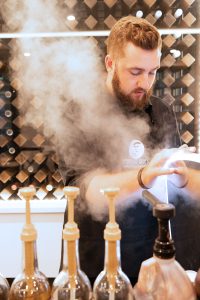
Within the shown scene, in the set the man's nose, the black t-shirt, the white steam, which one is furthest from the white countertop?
the man's nose

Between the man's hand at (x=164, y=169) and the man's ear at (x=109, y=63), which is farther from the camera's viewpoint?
the man's ear at (x=109, y=63)

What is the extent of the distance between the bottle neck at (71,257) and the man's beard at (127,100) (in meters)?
0.71

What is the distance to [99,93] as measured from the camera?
52.2 inches

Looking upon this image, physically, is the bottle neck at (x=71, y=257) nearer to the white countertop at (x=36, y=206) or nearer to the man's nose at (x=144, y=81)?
the man's nose at (x=144, y=81)

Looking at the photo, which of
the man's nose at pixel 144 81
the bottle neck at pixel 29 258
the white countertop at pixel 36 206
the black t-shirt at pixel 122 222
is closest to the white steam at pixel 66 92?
the black t-shirt at pixel 122 222

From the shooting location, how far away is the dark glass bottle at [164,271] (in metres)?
0.61

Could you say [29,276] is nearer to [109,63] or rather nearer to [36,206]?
[109,63]

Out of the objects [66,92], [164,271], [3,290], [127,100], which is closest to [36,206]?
[66,92]

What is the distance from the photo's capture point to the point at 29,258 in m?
0.64

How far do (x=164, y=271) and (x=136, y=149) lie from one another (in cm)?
67

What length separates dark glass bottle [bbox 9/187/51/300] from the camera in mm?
633

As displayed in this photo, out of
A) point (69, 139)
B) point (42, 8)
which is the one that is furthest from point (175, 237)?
point (42, 8)

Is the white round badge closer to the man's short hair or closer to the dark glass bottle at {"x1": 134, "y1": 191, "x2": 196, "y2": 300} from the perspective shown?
the man's short hair

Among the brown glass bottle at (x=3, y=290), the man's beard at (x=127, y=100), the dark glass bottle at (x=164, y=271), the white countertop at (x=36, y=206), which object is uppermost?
the man's beard at (x=127, y=100)
